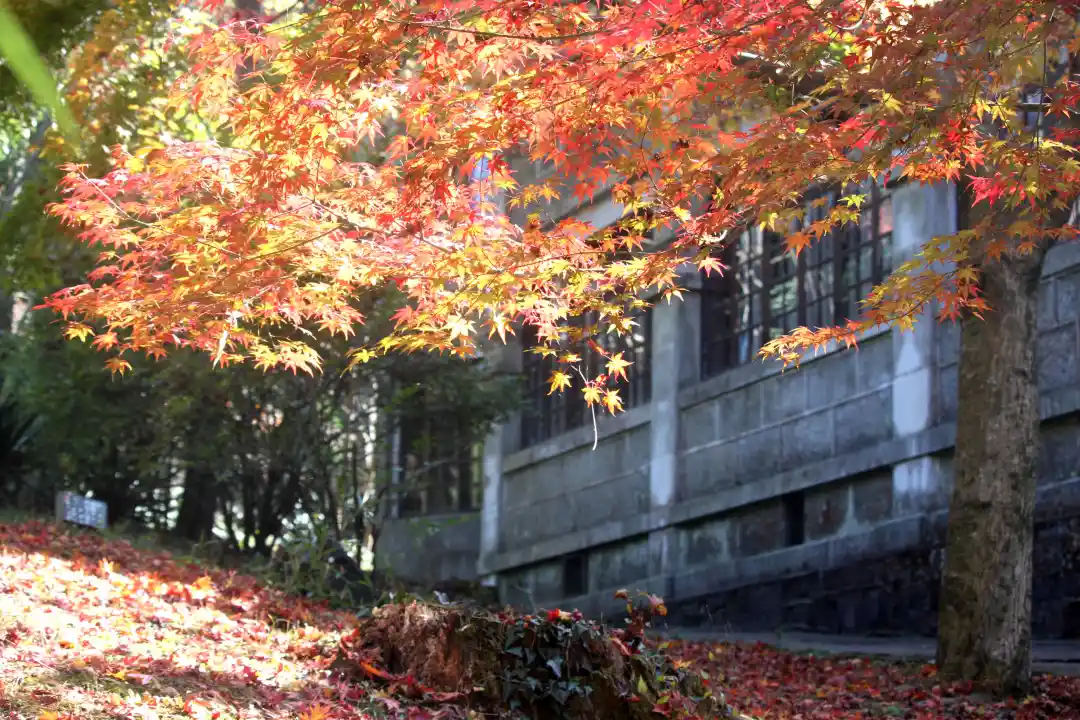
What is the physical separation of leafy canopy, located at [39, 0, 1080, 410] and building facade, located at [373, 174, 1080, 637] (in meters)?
5.23

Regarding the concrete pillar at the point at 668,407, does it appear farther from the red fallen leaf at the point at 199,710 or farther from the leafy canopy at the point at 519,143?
the red fallen leaf at the point at 199,710

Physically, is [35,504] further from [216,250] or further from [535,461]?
[216,250]

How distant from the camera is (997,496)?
9273 mm

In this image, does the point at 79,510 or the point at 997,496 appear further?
the point at 79,510

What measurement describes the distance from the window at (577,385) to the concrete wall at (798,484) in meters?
0.46

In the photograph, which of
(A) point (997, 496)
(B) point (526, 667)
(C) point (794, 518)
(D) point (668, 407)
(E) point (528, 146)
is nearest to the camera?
(E) point (528, 146)

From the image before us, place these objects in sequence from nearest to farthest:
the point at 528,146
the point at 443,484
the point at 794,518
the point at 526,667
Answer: the point at 528,146 < the point at 526,667 < the point at 794,518 < the point at 443,484

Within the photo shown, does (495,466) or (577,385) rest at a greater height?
(577,385)

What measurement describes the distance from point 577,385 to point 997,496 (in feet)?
35.9

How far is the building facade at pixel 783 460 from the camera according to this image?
40.5ft

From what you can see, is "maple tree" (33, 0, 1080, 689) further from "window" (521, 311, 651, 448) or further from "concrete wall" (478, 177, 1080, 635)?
"window" (521, 311, 651, 448)

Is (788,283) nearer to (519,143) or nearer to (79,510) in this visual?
(79,510)

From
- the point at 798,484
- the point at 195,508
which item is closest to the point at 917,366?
the point at 798,484

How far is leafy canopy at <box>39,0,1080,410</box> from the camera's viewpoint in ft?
18.5
